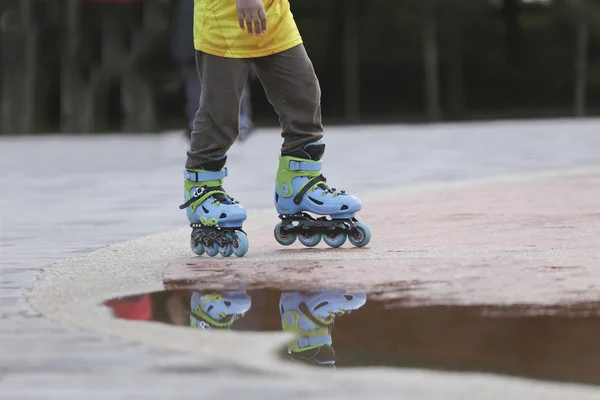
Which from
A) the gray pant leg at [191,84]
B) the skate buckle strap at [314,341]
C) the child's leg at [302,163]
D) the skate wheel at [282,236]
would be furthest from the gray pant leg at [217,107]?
the gray pant leg at [191,84]

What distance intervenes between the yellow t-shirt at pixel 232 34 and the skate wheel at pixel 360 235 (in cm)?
79

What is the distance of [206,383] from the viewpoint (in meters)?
3.24

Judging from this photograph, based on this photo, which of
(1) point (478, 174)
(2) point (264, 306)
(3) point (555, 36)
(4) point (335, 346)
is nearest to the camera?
(4) point (335, 346)

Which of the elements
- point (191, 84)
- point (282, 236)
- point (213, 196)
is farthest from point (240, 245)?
point (191, 84)

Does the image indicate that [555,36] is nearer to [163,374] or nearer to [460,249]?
[460,249]

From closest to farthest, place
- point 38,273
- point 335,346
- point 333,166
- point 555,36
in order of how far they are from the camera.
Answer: point 335,346
point 38,273
point 333,166
point 555,36

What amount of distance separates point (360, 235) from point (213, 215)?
2.05 feet

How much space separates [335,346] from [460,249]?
211cm

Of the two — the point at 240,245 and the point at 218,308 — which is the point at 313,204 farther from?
the point at 218,308

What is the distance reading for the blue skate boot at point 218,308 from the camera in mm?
4098

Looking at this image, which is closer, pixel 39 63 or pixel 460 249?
pixel 460 249

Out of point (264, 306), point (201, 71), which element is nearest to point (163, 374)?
point (264, 306)

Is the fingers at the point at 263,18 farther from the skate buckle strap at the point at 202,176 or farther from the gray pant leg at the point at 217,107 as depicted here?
the skate buckle strap at the point at 202,176

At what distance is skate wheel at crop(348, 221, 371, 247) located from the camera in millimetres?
5855
